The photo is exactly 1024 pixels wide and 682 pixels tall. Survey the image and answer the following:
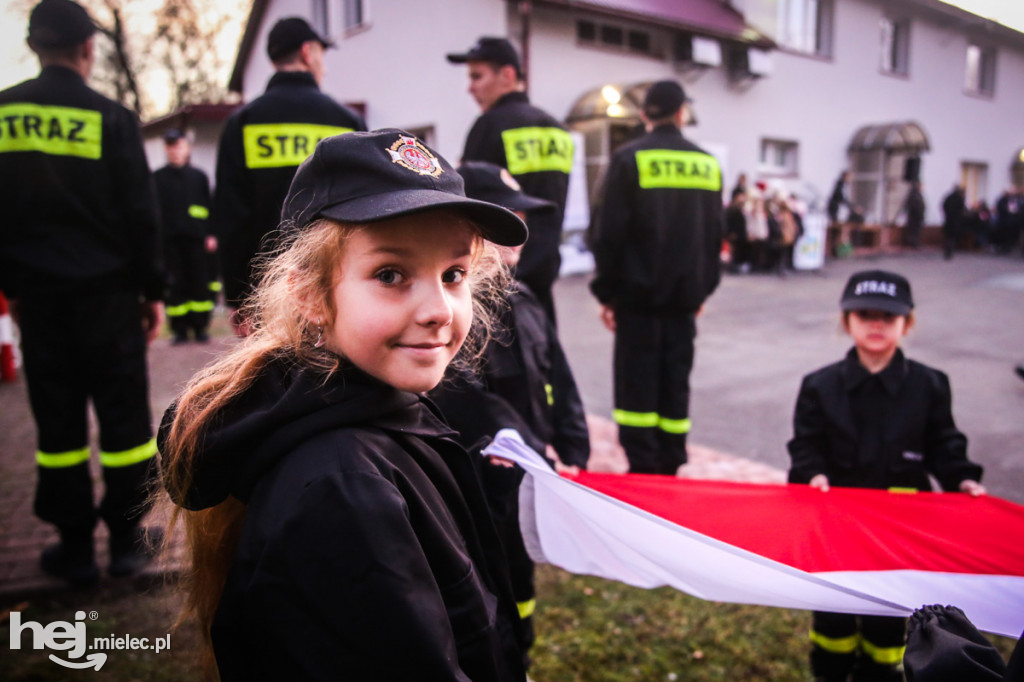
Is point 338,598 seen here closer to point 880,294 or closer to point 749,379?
point 880,294

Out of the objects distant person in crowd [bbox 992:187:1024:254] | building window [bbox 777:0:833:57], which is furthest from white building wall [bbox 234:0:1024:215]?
distant person in crowd [bbox 992:187:1024:254]

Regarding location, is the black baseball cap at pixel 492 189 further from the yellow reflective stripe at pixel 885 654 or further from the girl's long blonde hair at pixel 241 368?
the yellow reflective stripe at pixel 885 654

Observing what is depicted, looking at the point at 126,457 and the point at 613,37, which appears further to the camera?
the point at 613,37

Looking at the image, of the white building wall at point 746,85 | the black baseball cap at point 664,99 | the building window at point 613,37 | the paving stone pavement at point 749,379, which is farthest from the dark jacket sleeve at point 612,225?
the building window at point 613,37

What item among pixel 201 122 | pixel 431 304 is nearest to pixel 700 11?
pixel 201 122

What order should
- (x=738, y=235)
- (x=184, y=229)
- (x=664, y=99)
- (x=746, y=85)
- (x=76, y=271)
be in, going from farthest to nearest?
(x=746, y=85) → (x=738, y=235) → (x=184, y=229) → (x=664, y=99) → (x=76, y=271)

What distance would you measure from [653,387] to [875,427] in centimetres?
178

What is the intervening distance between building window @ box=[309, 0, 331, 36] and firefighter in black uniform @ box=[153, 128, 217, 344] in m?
12.4

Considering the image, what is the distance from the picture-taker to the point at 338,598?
1.08 metres

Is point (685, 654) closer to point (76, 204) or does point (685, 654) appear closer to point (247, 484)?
point (247, 484)

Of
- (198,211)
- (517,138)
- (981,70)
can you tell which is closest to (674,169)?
(517,138)

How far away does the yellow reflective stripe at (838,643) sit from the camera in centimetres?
263

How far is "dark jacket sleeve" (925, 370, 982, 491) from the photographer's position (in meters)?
2.55

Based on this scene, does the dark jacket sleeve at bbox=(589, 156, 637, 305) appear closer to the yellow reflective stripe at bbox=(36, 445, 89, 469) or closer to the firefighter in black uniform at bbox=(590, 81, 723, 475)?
the firefighter in black uniform at bbox=(590, 81, 723, 475)
